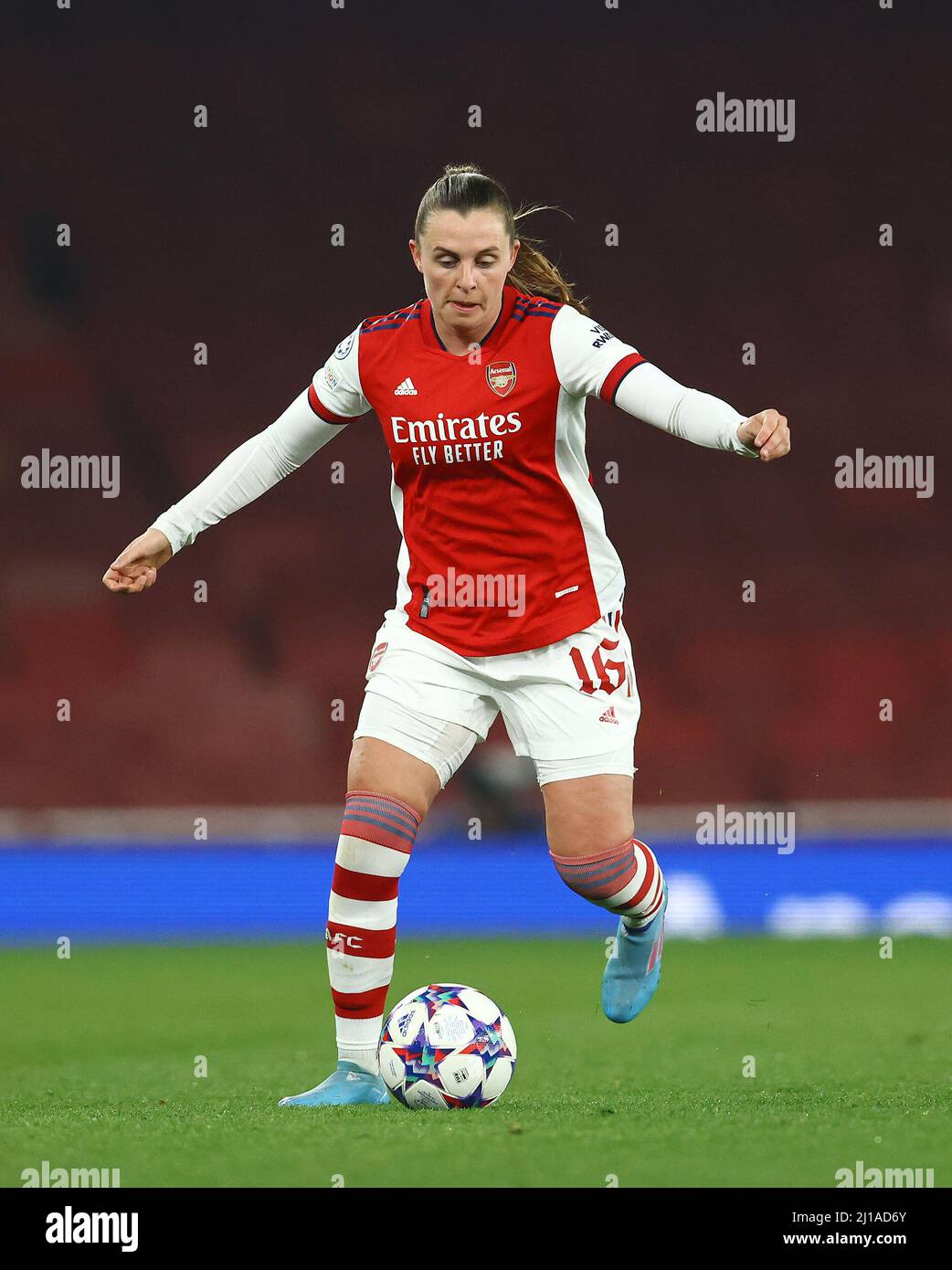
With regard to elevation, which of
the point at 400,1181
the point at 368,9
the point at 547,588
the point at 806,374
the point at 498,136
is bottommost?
the point at 400,1181

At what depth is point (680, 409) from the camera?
404cm

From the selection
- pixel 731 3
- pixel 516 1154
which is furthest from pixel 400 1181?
pixel 731 3

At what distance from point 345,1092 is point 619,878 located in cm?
91

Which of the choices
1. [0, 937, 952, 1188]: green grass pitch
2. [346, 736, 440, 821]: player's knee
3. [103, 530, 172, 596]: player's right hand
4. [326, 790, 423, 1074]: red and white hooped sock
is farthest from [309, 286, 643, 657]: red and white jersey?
[0, 937, 952, 1188]: green grass pitch

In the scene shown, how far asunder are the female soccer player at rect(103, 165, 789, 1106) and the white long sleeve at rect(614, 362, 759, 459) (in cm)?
1

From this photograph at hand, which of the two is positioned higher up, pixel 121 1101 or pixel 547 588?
pixel 547 588

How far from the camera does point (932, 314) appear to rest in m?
15.9

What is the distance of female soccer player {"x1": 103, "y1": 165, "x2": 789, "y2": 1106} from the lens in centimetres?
426

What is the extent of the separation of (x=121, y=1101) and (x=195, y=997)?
3.08 meters

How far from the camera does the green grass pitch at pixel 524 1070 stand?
11.0 ft

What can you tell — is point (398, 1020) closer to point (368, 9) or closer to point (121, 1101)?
point (121, 1101)

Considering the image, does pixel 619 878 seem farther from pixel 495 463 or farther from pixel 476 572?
pixel 495 463

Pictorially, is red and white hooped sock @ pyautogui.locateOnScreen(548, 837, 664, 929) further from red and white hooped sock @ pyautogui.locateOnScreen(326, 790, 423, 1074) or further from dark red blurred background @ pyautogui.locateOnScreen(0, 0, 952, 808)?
dark red blurred background @ pyautogui.locateOnScreen(0, 0, 952, 808)

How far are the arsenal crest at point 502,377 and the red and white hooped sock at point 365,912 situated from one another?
107 cm
